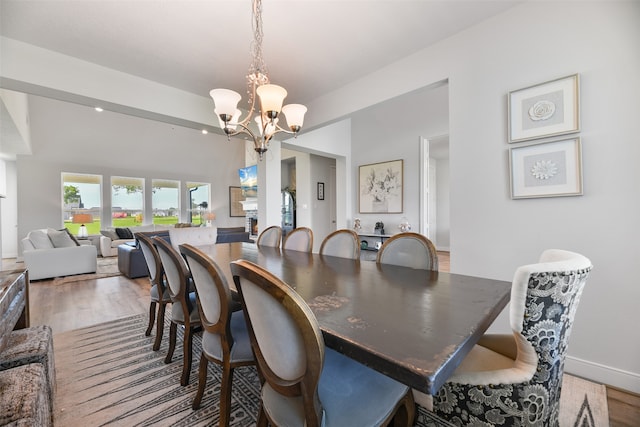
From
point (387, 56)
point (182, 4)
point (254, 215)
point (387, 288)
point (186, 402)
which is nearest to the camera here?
point (387, 288)

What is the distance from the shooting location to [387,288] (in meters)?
1.18

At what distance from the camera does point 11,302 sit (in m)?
1.33

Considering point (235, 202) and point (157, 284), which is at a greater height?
point (235, 202)

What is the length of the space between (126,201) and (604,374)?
9.88 meters

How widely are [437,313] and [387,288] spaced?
1.02ft

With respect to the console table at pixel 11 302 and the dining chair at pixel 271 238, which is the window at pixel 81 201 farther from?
the dining chair at pixel 271 238

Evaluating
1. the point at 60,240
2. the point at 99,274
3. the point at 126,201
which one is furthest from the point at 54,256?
the point at 126,201

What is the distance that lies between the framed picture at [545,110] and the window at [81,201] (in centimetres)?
893

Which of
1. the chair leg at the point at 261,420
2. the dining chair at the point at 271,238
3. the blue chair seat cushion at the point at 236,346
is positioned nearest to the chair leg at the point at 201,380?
the blue chair seat cushion at the point at 236,346

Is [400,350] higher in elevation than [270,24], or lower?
lower

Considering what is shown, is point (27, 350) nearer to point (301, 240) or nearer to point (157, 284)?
point (157, 284)

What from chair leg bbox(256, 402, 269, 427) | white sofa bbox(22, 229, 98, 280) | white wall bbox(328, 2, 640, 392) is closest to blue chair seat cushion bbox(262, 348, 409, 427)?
chair leg bbox(256, 402, 269, 427)

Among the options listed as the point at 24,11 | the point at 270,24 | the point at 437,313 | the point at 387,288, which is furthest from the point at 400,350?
the point at 24,11

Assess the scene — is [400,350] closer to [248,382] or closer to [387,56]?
[248,382]
